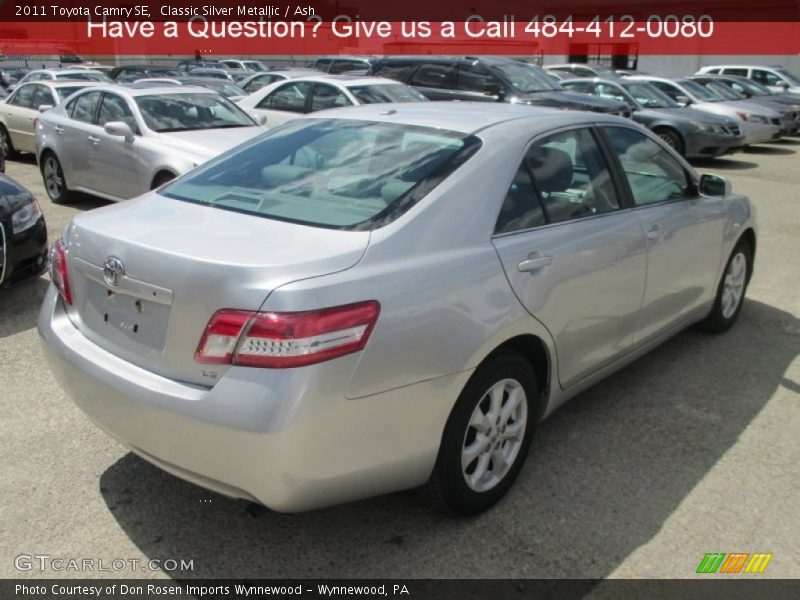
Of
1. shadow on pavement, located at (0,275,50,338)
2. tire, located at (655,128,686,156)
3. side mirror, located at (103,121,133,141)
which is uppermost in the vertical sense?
side mirror, located at (103,121,133,141)

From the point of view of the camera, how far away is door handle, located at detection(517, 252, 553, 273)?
305 centimetres

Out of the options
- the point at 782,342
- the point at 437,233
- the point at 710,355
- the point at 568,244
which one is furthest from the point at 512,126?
the point at 782,342

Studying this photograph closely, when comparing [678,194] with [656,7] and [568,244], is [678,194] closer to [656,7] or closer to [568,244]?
[568,244]

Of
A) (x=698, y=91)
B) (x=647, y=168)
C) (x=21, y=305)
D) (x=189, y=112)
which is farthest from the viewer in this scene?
(x=698, y=91)

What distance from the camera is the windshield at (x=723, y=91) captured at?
17.7 meters

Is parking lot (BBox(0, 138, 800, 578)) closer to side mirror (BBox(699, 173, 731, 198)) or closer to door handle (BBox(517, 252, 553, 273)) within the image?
door handle (BBox(517, 252, 553, 273))

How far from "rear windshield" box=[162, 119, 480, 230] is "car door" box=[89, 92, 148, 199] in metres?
4.58

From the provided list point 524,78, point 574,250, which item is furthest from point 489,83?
point 574,250

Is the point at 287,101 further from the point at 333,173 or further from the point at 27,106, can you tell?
the point at 333,173

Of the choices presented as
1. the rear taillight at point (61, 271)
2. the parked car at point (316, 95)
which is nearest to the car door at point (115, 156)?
the parked car at point (316, 95)

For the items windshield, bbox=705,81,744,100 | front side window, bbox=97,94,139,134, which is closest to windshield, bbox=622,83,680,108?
windshield, bbox=705,81,744,100

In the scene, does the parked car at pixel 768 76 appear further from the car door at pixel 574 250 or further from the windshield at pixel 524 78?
the car door at pixel 574 250

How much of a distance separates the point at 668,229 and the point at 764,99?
1669 centimetres

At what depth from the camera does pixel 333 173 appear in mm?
3229
